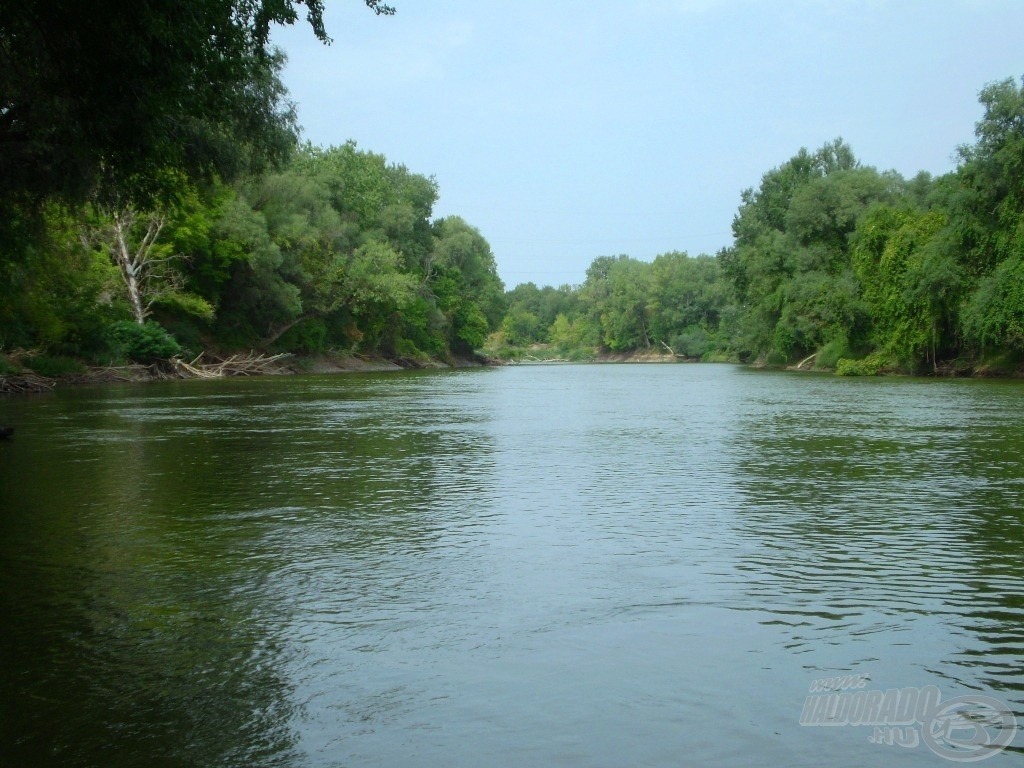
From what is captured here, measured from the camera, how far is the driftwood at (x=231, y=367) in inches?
2110

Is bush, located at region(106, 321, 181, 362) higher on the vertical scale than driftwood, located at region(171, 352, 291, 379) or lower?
higher

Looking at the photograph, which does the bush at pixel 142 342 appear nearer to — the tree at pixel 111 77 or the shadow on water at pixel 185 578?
the shadow on water at pixel 185 578

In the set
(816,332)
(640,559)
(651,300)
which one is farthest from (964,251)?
(651,300)

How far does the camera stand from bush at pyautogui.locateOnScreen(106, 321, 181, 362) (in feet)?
156

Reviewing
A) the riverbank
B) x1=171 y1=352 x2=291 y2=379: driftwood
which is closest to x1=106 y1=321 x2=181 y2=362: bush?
the riverbank

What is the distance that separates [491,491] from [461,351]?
317 ft

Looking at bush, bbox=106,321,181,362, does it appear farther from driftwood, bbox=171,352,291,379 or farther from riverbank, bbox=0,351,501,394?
driftwood, bbox=171,352,291,379

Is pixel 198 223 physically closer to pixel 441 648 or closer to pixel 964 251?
pixel 964 251

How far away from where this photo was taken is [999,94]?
4262cm

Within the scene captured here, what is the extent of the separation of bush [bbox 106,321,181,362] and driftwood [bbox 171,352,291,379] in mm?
2193

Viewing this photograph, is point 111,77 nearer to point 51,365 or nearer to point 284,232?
point 51,365
